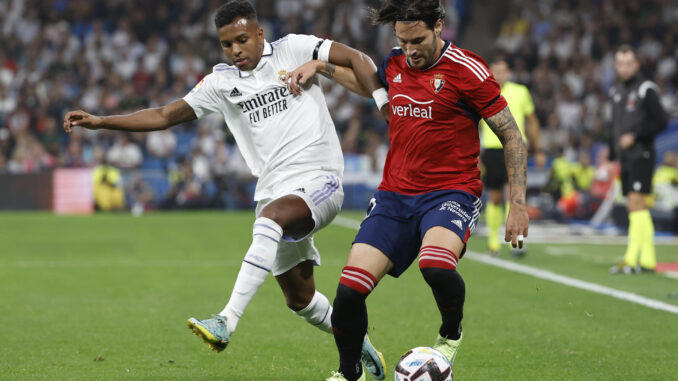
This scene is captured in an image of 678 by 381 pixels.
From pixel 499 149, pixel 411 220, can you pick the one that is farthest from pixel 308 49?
pixel 499 149

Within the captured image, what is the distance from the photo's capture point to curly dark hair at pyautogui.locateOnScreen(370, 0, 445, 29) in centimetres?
493

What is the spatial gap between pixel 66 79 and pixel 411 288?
59.4ft

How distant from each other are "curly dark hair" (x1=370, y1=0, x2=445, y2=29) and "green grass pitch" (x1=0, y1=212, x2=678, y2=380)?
219cm

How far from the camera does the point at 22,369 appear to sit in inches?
228

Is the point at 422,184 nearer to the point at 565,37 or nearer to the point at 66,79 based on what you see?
the point at 66,79

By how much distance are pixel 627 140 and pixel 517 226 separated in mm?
6291

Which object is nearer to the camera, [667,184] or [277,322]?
[277,322]

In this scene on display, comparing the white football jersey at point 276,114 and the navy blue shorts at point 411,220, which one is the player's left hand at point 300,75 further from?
the navy blue shorts at point 411,220

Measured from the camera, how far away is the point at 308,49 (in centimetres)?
573

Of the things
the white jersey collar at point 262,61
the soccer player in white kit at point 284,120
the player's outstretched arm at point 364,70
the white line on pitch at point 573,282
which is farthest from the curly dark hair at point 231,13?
the white line on pitch at point 573,282

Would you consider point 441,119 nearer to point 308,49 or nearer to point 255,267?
point 308,49

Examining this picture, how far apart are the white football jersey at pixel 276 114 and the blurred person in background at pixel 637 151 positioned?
606 cm

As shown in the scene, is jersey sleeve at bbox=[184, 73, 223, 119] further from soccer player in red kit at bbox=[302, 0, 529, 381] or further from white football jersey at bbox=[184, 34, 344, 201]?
soccer player in red kit at bbox=[302, 0, 529, 381]

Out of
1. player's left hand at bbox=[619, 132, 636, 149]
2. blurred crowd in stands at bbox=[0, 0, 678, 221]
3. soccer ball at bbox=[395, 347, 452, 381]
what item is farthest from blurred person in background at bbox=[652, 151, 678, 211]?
soccer ball at bbox=[395, 347, 452, 381]
